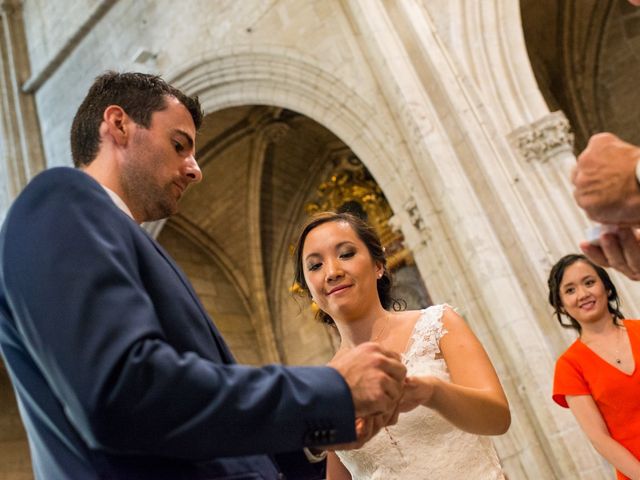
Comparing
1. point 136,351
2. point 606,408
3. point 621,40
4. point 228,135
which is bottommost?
point 606,408

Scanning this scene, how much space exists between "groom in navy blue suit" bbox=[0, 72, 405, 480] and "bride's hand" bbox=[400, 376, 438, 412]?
12 centimetres

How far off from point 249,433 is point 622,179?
2.76 ft

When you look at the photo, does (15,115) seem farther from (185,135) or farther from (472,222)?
(185,135)

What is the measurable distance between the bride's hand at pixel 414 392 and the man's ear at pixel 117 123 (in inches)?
32.7

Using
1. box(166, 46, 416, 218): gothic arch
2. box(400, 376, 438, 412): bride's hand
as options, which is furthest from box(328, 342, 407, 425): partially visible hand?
box(166, 46, 416, 218): gothic arch

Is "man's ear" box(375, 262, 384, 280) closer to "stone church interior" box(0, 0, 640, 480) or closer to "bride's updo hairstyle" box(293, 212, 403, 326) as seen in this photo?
"bride's updo hairstyle" box(293, 212, 403, 326)

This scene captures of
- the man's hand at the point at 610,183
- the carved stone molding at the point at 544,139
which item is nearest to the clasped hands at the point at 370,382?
the man's hand at the point at 610,183

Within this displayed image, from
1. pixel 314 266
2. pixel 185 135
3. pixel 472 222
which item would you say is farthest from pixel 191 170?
pixel 472 222

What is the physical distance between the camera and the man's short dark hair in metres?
1.49

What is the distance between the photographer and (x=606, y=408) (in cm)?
273

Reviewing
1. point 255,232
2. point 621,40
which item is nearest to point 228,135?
point 255,232

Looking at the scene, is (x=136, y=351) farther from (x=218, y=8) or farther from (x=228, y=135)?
(x=228, y=135)

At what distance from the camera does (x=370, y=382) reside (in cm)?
111

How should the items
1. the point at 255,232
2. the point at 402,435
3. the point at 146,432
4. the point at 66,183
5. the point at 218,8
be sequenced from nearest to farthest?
the point at 146,432, the point at 66,183, the point at 402,435, the point at 218,8, the point at 255,232
